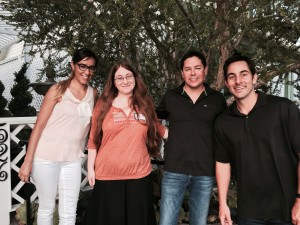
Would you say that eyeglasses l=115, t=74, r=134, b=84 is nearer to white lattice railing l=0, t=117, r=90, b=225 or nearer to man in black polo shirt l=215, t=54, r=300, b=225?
man in black polo shirt l=215, t=54, r=300, b=225

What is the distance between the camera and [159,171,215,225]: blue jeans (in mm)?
2699

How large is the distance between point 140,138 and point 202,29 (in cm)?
126

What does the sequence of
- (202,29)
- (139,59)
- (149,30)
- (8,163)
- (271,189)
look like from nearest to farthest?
(271,189) < (202,29) < (149,30) < (8,163) < (139,59)

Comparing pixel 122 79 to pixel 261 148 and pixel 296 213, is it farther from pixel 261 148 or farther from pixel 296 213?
pixel 296 213

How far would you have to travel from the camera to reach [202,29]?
3295 mm

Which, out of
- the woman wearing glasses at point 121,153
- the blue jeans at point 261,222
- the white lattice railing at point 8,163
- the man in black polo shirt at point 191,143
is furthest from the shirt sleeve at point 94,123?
the white lattice railing at point 8,163

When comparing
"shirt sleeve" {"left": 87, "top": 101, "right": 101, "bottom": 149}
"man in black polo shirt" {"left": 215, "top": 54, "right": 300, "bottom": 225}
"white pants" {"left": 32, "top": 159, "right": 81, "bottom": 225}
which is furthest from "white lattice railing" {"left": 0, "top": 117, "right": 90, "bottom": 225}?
"man in black polo shirt" {"left": 215, "top": 54, "right": 300, "bottom": 225}

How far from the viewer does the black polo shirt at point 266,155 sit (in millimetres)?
2162

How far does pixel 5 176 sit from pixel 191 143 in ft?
8.66

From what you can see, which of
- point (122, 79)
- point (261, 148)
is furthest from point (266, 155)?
point (122, 79)

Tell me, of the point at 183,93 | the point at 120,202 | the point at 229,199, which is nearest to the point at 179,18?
the point at 183,93

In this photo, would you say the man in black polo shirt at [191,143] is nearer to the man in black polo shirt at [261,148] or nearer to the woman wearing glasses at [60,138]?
the man in black polo shirt at [261,148]

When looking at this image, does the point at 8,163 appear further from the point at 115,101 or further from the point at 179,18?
the point at 179,18

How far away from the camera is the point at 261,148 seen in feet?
7.25
